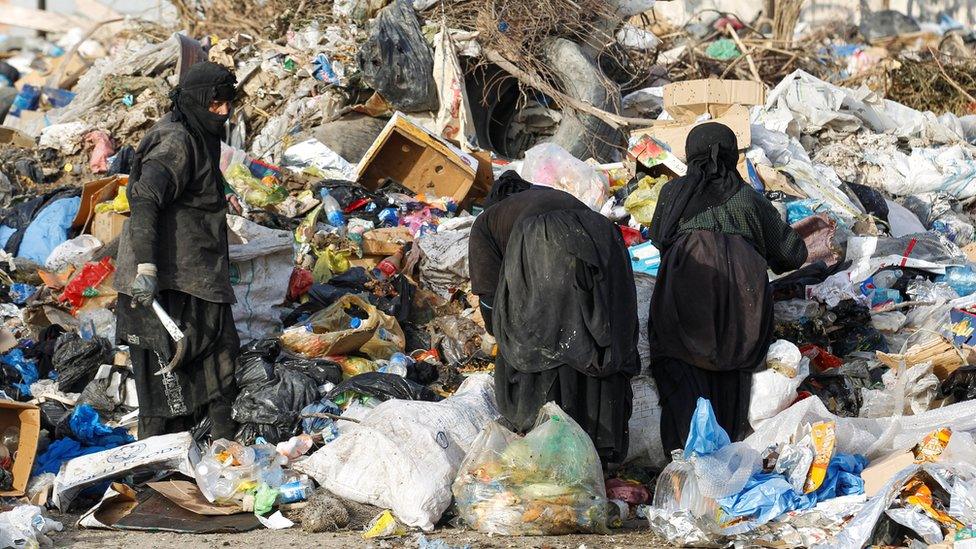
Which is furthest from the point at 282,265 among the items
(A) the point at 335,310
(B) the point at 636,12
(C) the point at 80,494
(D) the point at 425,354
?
(B) the point at 636,12

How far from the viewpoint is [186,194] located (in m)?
4.63

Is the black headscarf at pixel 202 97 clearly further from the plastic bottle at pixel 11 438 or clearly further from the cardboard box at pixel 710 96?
the cardboard box at pixel 710 96

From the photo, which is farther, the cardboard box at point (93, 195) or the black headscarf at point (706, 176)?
the cardboard box at point (93, 195)

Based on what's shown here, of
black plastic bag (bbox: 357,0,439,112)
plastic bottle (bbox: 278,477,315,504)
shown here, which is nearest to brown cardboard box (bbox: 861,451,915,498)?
plastic bottle (bbox: 278,477,315,504)

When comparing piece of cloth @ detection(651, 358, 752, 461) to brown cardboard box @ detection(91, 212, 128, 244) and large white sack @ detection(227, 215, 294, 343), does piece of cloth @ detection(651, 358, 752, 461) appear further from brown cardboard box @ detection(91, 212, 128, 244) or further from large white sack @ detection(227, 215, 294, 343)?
brown cardboard box @ detection(91, 212, 128, 244)

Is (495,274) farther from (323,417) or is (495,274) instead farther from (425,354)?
(425,354)

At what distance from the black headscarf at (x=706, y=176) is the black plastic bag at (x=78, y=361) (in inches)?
110

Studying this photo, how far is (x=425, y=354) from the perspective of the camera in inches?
235

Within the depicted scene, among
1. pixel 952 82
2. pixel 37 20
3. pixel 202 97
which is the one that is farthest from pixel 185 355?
pixel 37 20

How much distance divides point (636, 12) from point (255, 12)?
10.7 ft

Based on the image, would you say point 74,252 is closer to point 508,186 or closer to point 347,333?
point 347,333

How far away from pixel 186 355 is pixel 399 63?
3842 mm

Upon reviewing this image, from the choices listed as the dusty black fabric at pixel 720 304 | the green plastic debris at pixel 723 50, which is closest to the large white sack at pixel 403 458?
the dusty black fabric at pixel 720 304

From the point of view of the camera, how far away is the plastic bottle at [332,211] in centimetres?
710
